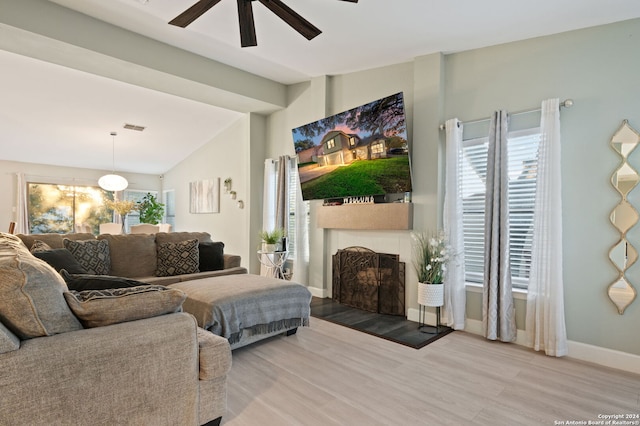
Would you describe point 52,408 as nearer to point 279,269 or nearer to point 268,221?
point 279,269

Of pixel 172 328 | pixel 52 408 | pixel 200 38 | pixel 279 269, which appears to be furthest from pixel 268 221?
pixel 52 408

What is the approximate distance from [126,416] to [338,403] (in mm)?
1221

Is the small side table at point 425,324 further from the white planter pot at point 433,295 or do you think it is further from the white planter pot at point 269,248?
the white planter pot at point 269,248

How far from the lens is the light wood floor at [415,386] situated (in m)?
2.03

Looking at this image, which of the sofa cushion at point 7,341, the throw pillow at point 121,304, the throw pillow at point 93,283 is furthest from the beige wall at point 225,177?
the sofa cushion at point 7,341

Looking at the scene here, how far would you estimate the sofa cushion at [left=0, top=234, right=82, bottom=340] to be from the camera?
1.31 m

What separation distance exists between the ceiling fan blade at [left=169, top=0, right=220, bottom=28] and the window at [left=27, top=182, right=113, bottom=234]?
7.03 m

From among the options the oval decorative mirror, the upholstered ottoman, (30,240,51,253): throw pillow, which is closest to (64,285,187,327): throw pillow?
the upholstered ottoman

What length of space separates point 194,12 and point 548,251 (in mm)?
3546

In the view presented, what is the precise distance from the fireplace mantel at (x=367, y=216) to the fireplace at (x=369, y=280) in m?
0.37

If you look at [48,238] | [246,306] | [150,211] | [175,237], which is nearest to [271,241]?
[175,237]

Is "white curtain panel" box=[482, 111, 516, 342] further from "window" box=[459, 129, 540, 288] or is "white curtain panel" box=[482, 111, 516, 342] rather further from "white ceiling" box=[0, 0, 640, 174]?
"white ceiling" box=[0, 0, 640, 174]

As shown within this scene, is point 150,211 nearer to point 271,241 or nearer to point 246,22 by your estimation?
point 271,241

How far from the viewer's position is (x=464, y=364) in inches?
108
